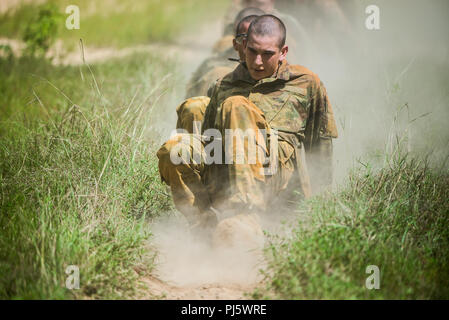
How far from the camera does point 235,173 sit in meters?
3.01

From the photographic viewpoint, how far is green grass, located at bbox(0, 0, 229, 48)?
10000 millimetres

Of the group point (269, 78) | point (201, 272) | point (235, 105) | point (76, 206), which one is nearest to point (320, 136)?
point (269, 78)

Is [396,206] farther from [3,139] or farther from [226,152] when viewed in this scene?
[3,139]

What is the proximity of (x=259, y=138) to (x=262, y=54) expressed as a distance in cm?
59

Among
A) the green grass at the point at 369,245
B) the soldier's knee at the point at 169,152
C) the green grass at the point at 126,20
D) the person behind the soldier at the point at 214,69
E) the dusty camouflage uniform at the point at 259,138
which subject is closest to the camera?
the green grass at the point at 369,245

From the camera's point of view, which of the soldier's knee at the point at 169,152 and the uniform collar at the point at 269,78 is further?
the uniform collar at the point at 269,78

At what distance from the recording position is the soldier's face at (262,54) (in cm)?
337

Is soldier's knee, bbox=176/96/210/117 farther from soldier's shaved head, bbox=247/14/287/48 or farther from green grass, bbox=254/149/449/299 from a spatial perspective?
green grass, bbox=254/149/449/299

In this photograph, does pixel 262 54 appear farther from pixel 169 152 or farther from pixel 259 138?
pixel 169 152

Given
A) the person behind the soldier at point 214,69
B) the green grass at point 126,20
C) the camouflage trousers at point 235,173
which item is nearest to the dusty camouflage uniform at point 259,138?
the camouflage trousers at point 235,173

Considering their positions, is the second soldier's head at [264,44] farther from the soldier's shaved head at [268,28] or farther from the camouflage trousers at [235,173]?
the camouflage trousers at [235,173]

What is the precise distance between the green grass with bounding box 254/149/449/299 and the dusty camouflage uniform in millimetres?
250

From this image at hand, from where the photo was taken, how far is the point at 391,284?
8.87 feet
